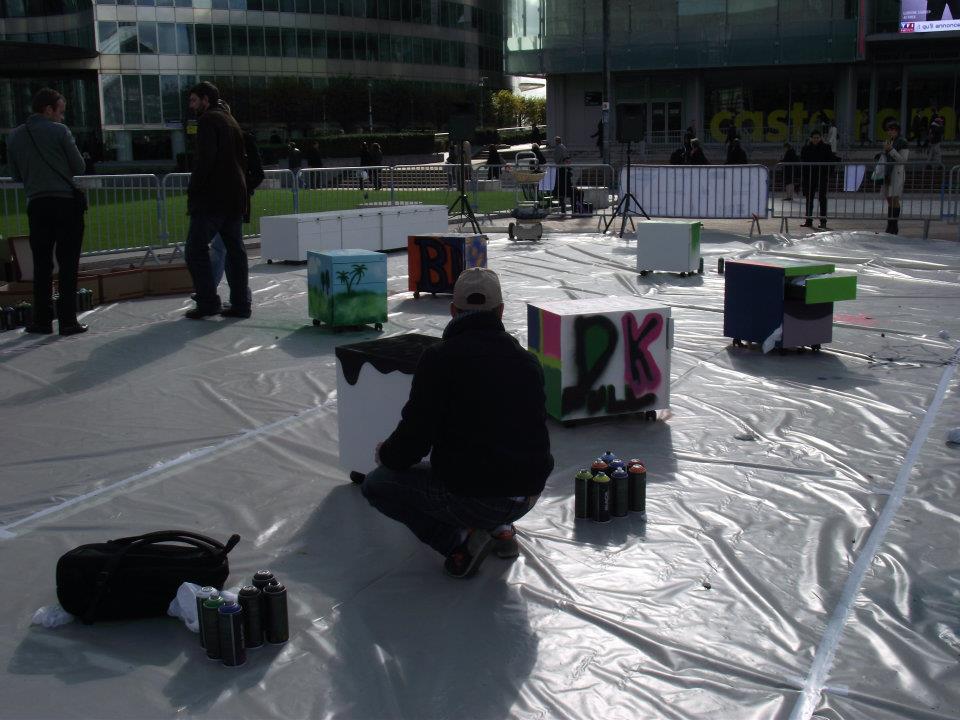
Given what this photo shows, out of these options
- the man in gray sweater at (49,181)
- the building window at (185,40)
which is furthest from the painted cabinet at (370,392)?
the building window at (185,40)

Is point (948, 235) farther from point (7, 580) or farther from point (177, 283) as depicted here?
point (7, 580)

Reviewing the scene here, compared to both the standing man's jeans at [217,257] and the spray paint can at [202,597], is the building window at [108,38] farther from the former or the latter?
the spray paint can at [202,597]

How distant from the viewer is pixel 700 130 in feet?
162

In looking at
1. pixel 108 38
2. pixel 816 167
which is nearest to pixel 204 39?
pixel 108 38

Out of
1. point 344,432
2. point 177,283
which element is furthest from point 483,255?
point 344,432

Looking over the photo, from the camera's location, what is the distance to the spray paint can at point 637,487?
5.43 meters

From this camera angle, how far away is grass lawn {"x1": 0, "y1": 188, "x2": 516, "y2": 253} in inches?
658

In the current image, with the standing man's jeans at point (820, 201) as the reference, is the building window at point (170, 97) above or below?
above

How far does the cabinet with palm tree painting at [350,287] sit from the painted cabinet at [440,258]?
1.99 meters

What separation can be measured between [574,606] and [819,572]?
1177 millimetres

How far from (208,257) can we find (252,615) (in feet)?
23.3

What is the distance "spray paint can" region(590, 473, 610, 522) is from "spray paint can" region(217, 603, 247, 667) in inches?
79.8

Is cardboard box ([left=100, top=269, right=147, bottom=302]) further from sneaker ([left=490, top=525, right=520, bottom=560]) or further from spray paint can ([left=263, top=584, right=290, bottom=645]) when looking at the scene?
spray paint can ([left=263, top=584, right=290, bottom=645])

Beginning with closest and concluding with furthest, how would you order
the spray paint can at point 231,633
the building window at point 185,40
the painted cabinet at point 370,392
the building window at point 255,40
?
the spray paint can at point 231,633 < the painted cabinet at point 370,392 < the building window at point 185,40 < the building window at point 255,40
